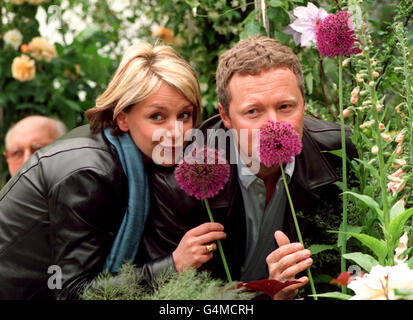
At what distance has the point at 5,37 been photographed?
3.70 m

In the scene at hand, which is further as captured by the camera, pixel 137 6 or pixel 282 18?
pixel 137 6

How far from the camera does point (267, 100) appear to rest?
1653 millimetres

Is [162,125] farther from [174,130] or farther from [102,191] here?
[102,191]

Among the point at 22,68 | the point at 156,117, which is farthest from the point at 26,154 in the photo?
the point at 156,117

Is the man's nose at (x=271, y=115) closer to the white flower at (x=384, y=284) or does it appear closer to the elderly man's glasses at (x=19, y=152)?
the white flower at (x=384, y=284)

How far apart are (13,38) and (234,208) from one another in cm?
246

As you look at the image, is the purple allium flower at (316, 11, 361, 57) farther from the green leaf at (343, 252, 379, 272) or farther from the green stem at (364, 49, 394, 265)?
the green leaf at (343, 252, 379, 272)

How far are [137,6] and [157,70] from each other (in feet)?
7.88

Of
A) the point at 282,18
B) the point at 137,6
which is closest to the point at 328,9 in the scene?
the point at 282,18

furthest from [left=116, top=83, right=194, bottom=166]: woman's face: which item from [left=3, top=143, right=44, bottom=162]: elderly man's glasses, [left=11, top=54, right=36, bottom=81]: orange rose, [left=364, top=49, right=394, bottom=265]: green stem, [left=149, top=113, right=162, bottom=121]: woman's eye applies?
[left=11, top=54, right=36, bottom=81]: orange rose

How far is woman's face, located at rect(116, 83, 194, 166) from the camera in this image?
1.78 metres

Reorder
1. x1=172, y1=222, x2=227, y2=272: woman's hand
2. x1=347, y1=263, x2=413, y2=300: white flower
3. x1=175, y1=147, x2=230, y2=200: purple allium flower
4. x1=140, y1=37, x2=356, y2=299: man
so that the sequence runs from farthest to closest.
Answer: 1. x1=140, y1=37, x2=356, y2=299: man
2. x1=172, y1=222, x2=227, y2=272: woman's hand
3. x1=175, y1=147, x2=230, y2=200: purple allium flower
4. x1=347, y1=263, x2=413, y2=300: white flower

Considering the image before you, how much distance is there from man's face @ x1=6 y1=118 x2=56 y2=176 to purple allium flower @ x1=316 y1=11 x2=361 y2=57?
170 cm
